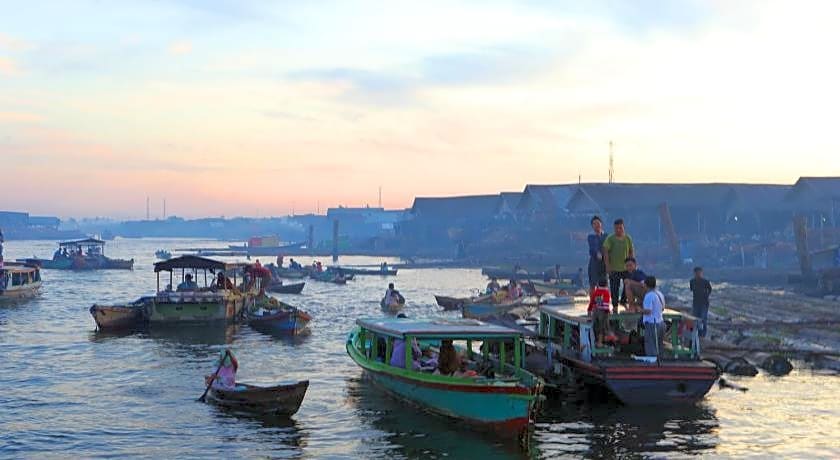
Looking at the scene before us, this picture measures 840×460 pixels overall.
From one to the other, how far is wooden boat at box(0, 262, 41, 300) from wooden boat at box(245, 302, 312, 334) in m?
19.7

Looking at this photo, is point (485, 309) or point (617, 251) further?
point (485, 309)

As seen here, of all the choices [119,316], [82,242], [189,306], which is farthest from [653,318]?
[82,242]

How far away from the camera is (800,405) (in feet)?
62.4

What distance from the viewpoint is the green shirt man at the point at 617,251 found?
64.0 ft

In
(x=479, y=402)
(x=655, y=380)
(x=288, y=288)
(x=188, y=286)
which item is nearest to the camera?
(x=479, y=402)

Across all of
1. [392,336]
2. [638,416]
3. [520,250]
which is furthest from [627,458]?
[520,250]

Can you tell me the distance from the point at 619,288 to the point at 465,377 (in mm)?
5434

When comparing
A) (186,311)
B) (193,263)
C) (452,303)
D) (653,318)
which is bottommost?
(452,303)

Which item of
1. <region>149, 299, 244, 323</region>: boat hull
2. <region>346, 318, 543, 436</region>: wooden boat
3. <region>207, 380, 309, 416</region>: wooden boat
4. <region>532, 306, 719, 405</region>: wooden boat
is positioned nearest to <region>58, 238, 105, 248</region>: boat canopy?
<region>149, 299, 244, 323</region>: boat hull

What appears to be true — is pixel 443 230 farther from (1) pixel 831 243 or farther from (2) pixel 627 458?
(2) pixel 627 458

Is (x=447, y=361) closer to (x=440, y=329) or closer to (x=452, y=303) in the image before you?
(x=440, y=329)

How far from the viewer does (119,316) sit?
32688 mm

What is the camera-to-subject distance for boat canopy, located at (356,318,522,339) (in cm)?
1734

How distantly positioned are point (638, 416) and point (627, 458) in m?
2.76
